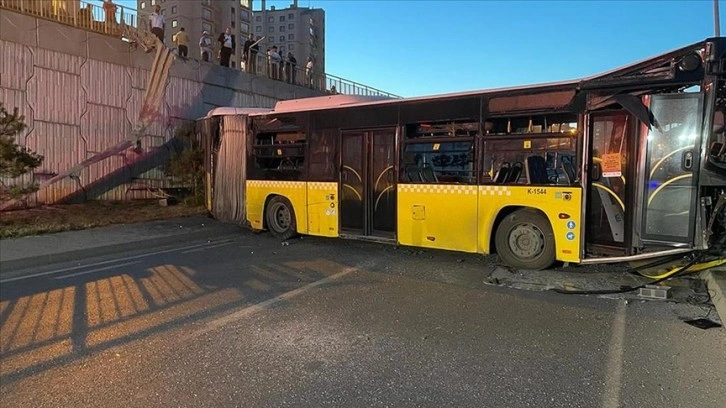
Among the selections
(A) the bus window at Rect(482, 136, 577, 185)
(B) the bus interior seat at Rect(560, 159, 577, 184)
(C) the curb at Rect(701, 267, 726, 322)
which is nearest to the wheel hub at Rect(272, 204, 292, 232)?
(A) the bus window at Rect(482, 136, 577, 185)

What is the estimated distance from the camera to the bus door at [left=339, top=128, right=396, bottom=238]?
942cm

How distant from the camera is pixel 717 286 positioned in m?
6.12

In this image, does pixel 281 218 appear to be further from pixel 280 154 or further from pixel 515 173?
pixel 515 173

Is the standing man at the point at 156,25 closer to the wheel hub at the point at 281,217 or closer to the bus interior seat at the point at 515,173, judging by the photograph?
the wheel hub at the point at 281,217

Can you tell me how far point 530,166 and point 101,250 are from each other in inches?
324

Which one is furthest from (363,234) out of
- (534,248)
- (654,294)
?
(654,294)

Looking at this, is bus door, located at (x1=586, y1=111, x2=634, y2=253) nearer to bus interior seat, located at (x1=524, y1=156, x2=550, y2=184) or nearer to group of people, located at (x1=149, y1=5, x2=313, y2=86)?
bus interior seat, located at (x1=524, y1=156, x2=550, y2=184)

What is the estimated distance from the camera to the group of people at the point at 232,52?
18703mm

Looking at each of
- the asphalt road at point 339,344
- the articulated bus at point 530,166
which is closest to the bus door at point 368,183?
the articulated bus at point 530,166

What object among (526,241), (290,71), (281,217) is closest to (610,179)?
(526,241)

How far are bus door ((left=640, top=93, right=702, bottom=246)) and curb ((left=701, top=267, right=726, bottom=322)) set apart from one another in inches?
22.9

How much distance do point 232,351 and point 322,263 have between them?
4147mm

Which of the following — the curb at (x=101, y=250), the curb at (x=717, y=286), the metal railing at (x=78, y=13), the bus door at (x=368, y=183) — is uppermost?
the metal railing at (x=78, y=13)

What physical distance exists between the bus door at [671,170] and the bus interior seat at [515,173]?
1.69 meters
